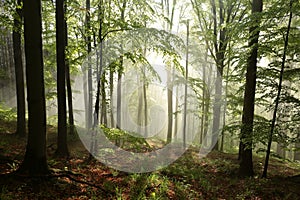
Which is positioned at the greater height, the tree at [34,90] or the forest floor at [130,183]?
the tree at [34,90]

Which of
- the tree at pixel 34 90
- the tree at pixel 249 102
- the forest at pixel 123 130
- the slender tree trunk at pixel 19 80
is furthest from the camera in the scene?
the slender tree trunk at pixel 19 80

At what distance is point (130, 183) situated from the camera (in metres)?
6.35

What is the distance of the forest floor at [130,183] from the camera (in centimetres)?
470

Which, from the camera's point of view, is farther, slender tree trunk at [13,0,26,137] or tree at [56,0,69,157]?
slender tree trunk at [13,0,26,137]

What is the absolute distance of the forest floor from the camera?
4.70m

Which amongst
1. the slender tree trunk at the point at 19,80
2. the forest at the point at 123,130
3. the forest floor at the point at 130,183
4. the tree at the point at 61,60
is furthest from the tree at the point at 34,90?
the slender tree trunk at the point at 19,80

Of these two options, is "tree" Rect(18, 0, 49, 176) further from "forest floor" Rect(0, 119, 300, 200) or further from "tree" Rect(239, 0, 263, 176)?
"tree" Rect(239, 0, 263, 176)

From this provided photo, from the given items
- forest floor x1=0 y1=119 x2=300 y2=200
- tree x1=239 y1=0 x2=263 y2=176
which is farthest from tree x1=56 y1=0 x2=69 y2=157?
tree x1=239 y1=0 x2=263 y2=176

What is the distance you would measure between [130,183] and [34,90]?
3.96 metres

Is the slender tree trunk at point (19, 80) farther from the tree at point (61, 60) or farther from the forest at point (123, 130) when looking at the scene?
the tree at point (61, 60)

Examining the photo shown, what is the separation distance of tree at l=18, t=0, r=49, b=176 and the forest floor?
1.36ft

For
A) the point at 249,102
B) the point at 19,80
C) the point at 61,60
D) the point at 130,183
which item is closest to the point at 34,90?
the point at 61,60

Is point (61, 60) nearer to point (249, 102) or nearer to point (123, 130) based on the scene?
point (123, 130)

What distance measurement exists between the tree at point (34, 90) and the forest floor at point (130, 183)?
415 mm
